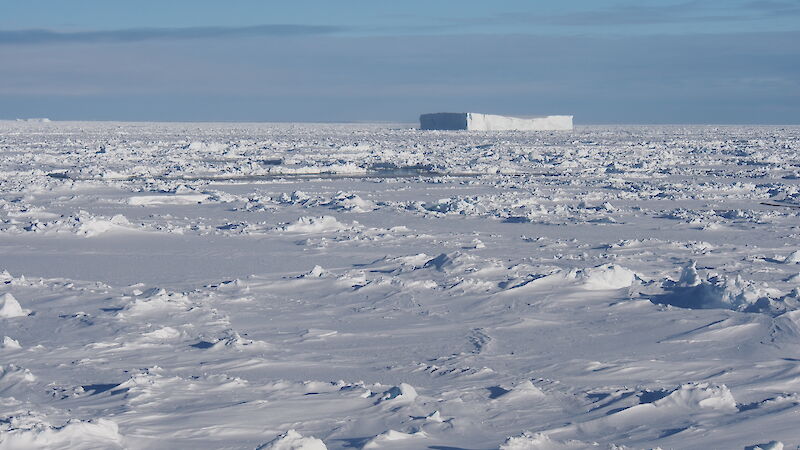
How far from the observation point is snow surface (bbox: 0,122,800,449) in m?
4.32

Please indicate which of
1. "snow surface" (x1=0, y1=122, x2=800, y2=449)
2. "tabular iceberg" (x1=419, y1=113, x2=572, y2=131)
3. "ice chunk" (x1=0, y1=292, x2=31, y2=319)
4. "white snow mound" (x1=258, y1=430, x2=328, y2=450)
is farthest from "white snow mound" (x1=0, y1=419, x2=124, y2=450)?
"tabular iceberg" (x1=419, y1=113, x2=572, y2=131)

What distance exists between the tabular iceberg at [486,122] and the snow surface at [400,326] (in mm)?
50822

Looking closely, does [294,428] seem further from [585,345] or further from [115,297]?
[115,297]

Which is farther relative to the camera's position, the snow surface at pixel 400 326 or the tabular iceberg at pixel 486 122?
the tabular iceberg at pixel 486 122

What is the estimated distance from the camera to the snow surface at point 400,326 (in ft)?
14.2

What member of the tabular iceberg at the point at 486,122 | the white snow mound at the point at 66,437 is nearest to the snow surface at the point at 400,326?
the white snow mound at the point at 66,437

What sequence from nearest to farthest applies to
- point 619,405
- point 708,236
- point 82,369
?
1. point 619,405
2. point 82,369
3. point 708,236

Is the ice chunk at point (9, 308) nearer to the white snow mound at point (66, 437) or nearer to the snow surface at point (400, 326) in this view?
the snow surface at point (400, 326)

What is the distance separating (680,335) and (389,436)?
97.6 inches

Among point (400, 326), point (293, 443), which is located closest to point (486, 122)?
point (400, 326)

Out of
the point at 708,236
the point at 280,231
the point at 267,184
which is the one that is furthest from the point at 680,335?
the point at 267,184

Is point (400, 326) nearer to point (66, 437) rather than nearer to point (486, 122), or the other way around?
point (66, 437)

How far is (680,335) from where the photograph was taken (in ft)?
19.4

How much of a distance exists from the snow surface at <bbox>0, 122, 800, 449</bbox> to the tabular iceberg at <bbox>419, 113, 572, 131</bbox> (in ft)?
167
